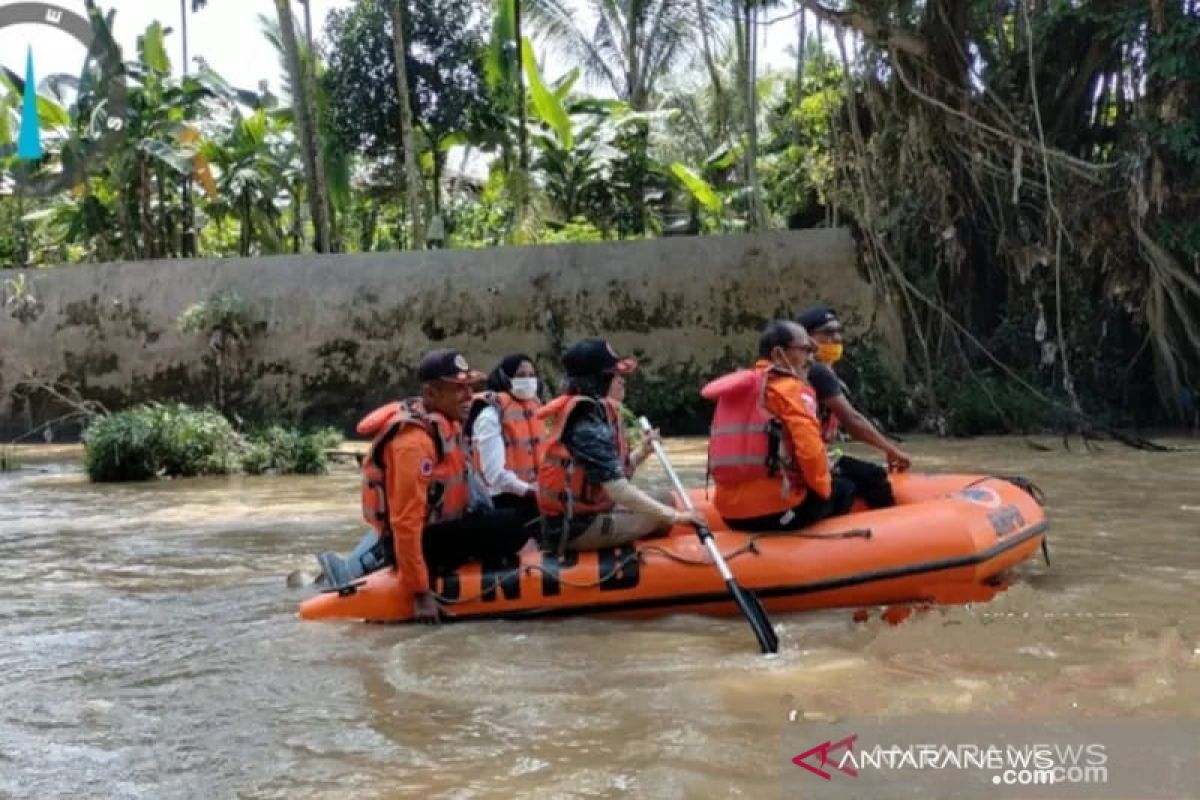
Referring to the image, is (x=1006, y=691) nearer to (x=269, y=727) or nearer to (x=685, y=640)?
(x=685, y=640)

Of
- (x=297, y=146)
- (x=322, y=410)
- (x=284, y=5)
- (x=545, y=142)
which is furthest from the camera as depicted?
(x=297, y=146)

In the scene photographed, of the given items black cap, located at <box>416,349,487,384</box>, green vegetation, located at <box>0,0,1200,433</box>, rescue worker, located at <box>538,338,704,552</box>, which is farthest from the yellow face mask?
green vegetation, located at <box>0,0,1200,433</box>

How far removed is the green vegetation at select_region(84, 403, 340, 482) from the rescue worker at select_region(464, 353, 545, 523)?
5.71 m

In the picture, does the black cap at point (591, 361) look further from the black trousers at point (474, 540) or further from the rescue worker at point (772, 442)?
the black trousers at point (474, 540)

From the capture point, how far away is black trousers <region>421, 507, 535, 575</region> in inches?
189

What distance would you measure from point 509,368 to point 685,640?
158cm

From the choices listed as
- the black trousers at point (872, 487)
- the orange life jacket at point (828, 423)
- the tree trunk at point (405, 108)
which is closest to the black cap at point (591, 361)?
the orange life jacket at point (828, 423)

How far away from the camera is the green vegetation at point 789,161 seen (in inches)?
415

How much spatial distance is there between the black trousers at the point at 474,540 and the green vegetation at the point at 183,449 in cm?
615

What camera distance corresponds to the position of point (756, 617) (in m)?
4.25

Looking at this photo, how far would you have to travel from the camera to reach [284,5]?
14.8 m

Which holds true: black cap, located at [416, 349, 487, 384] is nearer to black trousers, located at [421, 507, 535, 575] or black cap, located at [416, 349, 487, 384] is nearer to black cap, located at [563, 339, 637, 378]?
black cap, located at [563, 339, 637, 378]

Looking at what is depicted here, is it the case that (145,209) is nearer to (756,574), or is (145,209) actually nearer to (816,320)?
(816,320)

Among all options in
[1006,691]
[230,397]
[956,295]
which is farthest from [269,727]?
[230,397]
